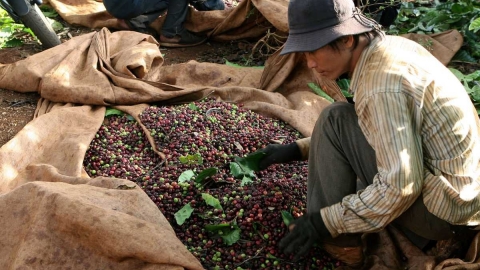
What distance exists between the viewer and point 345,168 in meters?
2.33

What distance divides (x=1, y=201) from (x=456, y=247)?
6.83ft

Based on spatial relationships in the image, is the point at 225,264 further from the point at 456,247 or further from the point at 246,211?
the point at 456,247

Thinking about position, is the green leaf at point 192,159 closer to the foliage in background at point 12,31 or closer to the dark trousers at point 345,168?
the dark trousers at point 345,168

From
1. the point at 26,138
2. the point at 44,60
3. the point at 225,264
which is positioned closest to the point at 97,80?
the point at 44,60

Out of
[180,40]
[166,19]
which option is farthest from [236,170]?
[166,19]

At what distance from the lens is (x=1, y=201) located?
2.48 meters

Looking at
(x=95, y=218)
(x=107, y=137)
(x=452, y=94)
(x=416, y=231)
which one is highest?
(x=452, y=94)

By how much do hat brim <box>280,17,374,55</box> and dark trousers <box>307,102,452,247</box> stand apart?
0.37m

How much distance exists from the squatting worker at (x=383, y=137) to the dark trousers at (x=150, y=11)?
3256 millimetres

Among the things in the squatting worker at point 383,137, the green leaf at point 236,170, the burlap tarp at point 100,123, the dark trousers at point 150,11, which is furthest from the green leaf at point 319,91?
the squatting worker at point 383,137

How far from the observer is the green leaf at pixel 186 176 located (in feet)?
10.0

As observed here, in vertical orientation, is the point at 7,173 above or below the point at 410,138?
below

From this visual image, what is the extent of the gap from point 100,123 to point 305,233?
1.93 metres

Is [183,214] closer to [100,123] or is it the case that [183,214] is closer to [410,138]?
[100,123]
